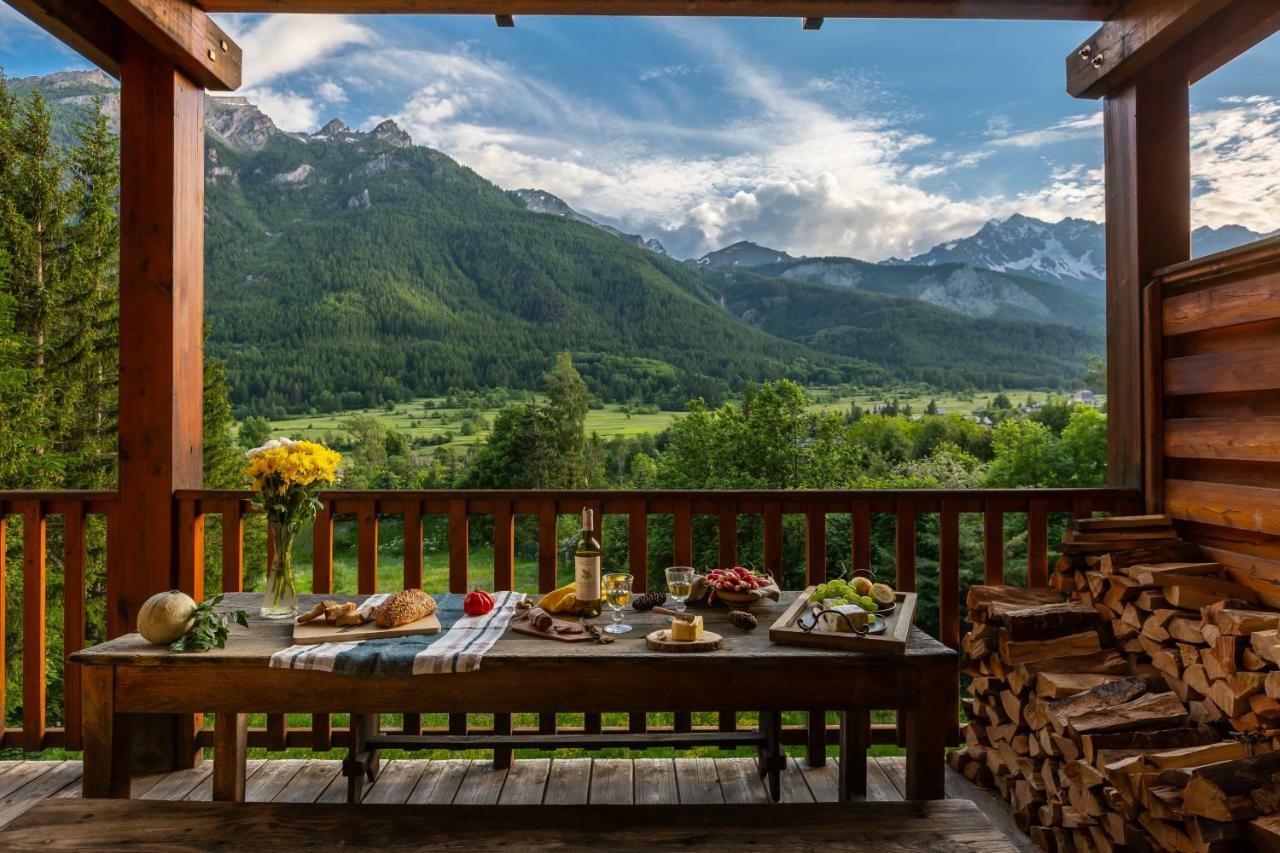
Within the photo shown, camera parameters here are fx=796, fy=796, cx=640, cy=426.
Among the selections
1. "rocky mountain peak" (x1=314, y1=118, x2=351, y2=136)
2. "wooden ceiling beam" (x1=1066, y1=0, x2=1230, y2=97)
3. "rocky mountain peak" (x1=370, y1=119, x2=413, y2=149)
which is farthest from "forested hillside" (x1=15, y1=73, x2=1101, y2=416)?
"wooden ceiling beam" (x1=1066, y1=0, x2=1230, y2=97)

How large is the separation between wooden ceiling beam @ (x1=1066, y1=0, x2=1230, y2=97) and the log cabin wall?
802mm

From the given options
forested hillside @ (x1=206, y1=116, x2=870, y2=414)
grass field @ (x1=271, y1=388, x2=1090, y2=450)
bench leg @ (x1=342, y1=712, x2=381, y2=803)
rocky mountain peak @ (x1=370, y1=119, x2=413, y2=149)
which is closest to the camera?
bench leg @ (x1=342, y1=712, x2=381, y2=803)

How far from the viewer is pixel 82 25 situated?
2.82m

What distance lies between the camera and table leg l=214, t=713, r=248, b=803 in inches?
83.0

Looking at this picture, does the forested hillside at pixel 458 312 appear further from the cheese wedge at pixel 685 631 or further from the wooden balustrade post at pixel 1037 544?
the cheese wedge at pixel 685 631

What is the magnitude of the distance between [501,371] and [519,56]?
6688 millimetres

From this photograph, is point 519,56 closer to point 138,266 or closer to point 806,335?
point 806,335

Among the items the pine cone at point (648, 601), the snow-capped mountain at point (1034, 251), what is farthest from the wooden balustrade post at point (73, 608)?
the snow-capped mountain at point (1034, 251)

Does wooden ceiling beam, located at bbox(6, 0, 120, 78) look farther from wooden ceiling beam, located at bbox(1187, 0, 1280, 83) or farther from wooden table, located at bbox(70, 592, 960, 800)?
wooden ceiling beam, located at bbox(1187, 0, 1280, 83)

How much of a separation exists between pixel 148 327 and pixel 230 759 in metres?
1.72

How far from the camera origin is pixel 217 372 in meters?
16.4

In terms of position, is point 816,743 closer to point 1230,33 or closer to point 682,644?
point 682,644

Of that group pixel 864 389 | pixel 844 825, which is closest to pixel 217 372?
pixel 864 389

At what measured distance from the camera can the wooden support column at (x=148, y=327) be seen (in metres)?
3.00
